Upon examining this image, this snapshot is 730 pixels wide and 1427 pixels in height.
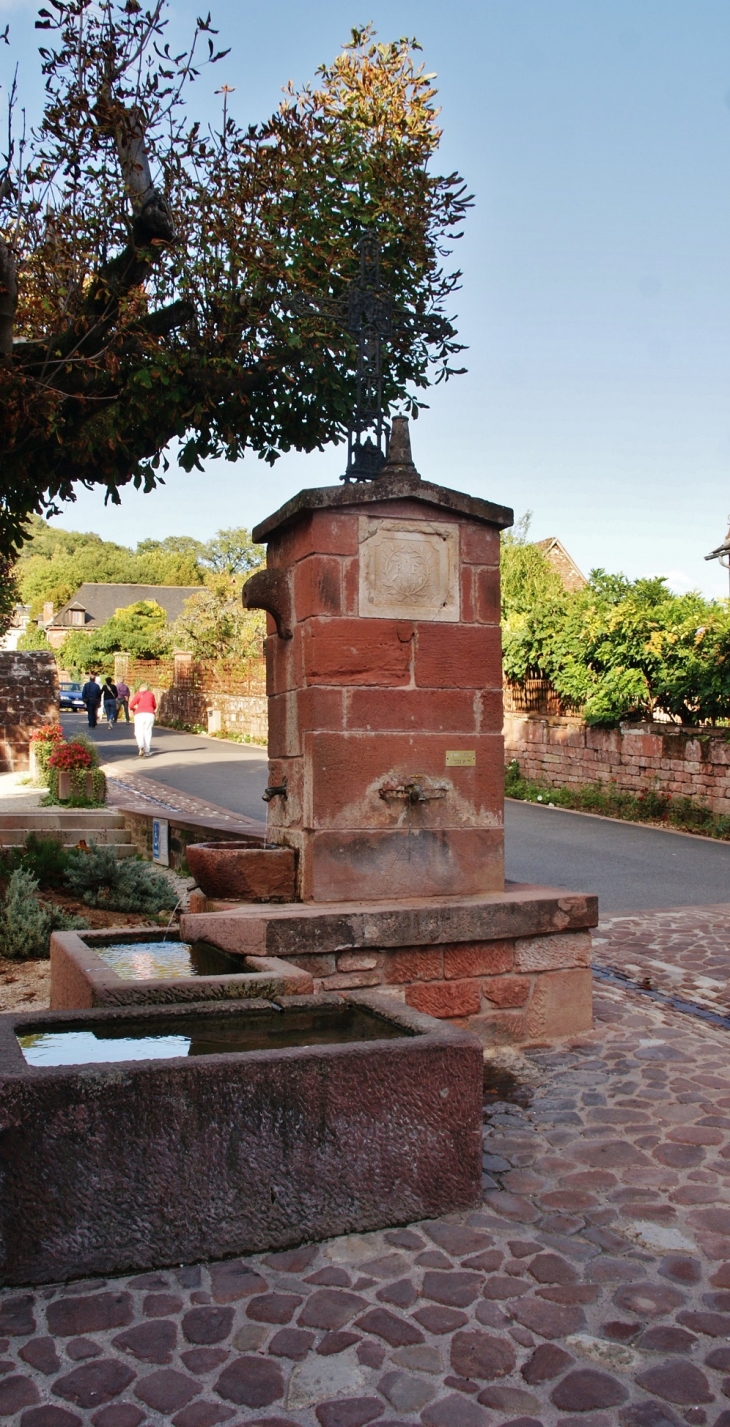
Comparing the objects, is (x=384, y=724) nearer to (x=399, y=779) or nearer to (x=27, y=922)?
(x=399, y=779)

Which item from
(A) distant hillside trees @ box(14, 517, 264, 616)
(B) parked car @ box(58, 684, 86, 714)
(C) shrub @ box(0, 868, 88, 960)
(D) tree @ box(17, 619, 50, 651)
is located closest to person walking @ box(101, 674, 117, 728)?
(B) parked car @ box(58, 684, 86, 714)

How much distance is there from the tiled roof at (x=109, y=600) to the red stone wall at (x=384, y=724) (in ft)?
211

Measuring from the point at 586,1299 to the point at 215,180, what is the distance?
7299 mm

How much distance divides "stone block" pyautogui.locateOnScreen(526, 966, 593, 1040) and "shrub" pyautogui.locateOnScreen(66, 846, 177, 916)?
3.90 m

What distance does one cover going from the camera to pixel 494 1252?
3.25 metres

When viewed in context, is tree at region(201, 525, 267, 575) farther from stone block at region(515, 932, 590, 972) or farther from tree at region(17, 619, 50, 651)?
stone block at region(515, 932, 590, 972)

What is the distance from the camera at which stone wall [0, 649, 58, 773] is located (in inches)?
747

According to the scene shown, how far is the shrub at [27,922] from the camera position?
7.39 m

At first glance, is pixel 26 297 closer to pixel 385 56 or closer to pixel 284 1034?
pixel 385 56

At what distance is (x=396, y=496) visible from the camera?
5.33 m

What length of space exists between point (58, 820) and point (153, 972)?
7.29 m

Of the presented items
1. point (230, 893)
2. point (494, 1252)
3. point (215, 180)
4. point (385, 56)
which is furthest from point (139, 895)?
point (385, 56)

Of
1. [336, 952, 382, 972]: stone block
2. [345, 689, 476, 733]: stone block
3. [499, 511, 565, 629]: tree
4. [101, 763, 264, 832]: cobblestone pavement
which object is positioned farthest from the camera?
[499, 511, 565, 629]: tree

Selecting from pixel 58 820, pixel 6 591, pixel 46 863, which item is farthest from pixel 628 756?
pixel 6 591
